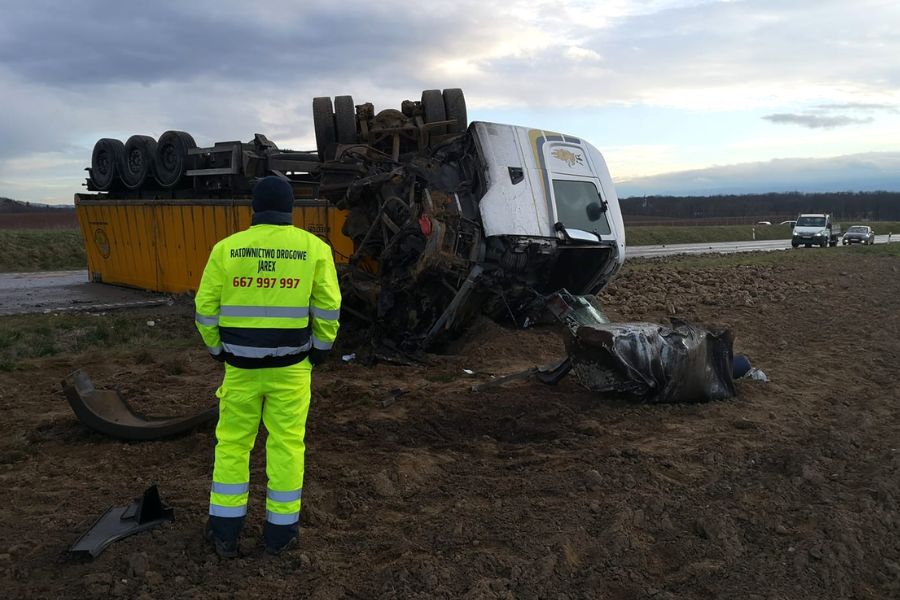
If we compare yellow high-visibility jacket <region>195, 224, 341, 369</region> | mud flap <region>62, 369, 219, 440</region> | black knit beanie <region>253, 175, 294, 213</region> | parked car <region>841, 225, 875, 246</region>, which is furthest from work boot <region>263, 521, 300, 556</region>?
parked car <region>841, 225, 875, 246</region>

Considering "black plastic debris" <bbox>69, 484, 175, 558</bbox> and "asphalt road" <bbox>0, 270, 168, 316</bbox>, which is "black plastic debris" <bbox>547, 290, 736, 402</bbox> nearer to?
"black plastic debris" <bbox>69, 484, 175, 558</bbox>

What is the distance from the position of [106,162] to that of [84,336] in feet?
20.4

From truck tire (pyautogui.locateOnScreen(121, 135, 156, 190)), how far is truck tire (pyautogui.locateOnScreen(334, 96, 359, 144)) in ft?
16.7

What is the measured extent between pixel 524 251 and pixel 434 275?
914mm

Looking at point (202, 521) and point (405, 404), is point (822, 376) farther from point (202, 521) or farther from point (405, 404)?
point (202, 521)

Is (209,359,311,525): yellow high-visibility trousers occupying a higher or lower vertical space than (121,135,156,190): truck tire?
lower

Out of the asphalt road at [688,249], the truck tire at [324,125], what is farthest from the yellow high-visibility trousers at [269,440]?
the asphalt road at [688,249]

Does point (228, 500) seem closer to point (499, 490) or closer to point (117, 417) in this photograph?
point (499, 490)

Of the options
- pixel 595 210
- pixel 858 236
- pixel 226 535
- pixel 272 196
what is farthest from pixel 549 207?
pixel 858 236

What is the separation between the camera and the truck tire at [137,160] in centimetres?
1330

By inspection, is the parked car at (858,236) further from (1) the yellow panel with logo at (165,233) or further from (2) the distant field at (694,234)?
(1) the yellow panel with logo at (165,233)

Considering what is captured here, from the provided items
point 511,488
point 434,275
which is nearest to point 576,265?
point 434,275

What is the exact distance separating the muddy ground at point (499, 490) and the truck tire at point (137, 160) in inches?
266

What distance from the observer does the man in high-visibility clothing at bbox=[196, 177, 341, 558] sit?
340 centimetres
